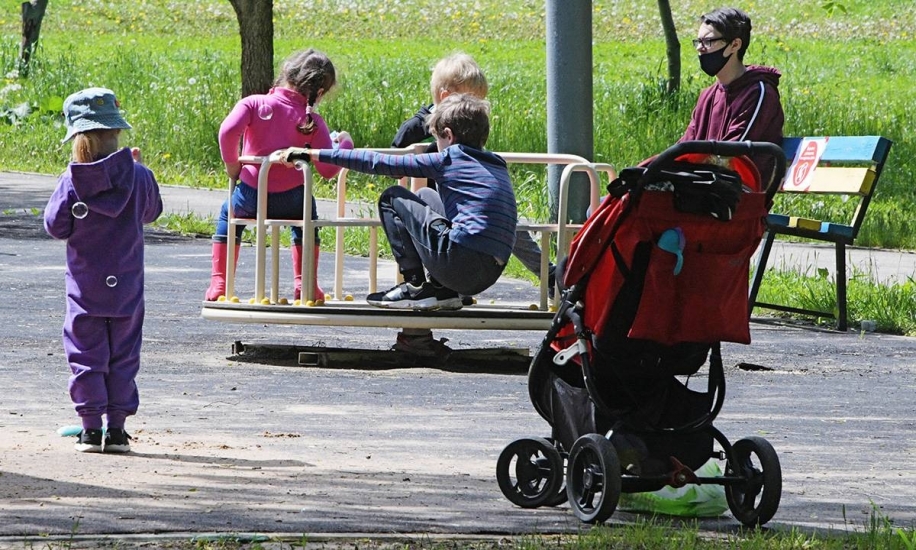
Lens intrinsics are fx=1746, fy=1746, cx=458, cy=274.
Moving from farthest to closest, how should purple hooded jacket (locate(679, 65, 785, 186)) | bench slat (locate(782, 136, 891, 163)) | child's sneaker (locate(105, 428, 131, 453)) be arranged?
bench slat (locate(782, 136, 891, 163)) → purple hooded jacket (locate(679, 65, 785, 186)) → child's sneaker (locate(105, 428, 131, 453))

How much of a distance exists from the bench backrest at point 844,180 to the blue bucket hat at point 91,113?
5514 millimetres

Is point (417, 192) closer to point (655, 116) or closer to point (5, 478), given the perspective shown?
point (5, 478)

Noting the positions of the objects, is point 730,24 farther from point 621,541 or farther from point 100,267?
point 621,541

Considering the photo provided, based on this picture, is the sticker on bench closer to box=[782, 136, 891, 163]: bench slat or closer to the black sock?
box=[782, 136, 891, 163]: bench slat

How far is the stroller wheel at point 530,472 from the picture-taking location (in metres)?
5.80

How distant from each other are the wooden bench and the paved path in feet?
1.15

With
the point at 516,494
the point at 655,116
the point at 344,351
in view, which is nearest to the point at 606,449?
the point at 516,494

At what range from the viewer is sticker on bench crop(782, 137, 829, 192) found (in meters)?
11.8

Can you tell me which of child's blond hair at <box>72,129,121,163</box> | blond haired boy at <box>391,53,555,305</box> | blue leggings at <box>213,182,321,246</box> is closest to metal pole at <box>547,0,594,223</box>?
blond haired boy at <box>391,53,555,305</box>

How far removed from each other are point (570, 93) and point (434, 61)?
22.3 meters

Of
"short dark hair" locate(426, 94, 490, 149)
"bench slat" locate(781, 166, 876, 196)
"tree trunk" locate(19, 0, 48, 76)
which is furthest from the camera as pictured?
"tree trunk" locate(19, 0, 48, 76)

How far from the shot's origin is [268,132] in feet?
31.7

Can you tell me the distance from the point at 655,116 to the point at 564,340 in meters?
15.5

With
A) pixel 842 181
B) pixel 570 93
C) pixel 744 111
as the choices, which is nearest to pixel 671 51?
pixel 570 93
